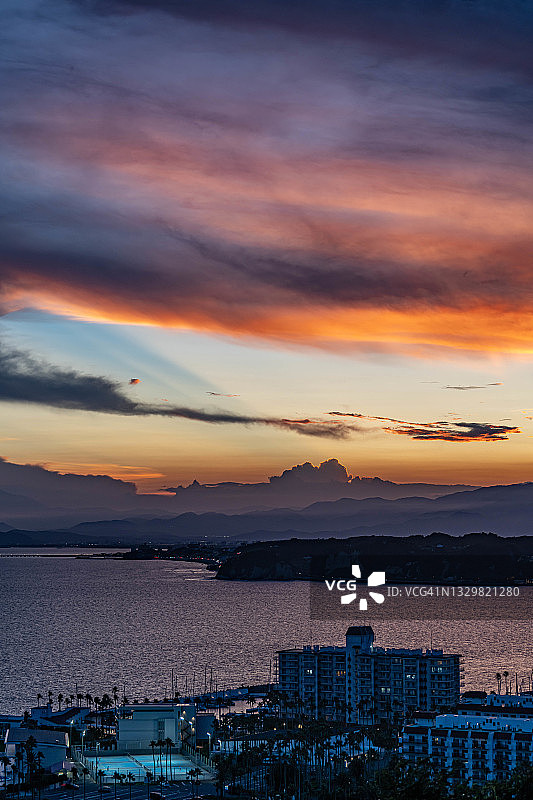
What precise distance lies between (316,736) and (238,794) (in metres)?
8.26

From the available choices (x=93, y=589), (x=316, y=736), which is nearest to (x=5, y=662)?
(x=316, y=736)

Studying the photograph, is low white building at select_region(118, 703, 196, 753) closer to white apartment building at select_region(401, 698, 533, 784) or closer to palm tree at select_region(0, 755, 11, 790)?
palm tree at select_region(0, 755, 11, 790)

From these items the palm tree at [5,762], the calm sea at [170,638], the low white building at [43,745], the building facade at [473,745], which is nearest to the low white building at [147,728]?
the low white building at [43,745]

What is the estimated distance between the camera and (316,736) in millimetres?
43531

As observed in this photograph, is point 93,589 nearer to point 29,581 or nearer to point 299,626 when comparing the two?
point 29,581

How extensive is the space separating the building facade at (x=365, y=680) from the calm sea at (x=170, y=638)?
549 inches

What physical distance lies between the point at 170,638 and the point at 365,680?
162 ft

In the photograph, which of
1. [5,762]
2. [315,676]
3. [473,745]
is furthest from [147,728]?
[315,676]

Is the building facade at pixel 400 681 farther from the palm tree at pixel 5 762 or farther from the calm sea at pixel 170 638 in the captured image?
the palm tree at pixel 5 762

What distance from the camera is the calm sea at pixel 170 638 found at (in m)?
73.8

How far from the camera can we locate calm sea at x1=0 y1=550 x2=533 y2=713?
73.8m
